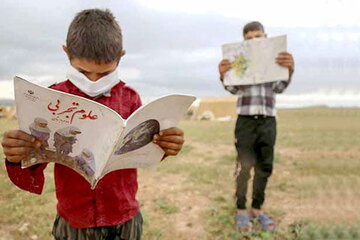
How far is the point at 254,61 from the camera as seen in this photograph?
2.94 m

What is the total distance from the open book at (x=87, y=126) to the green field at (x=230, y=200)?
1097 mm

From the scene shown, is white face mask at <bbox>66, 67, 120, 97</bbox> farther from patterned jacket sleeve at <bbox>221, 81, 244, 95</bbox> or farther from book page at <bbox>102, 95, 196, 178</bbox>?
patterned jacket sleeve at <bbox>221, 81, 244, 95</bbox>

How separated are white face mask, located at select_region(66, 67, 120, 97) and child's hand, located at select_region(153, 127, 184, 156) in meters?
0.25

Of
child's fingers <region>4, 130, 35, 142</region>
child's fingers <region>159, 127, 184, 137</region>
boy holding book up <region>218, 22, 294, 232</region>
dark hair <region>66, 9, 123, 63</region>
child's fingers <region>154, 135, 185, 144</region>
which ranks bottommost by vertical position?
boy holding book up <region>218, 22, 294, 232</region>

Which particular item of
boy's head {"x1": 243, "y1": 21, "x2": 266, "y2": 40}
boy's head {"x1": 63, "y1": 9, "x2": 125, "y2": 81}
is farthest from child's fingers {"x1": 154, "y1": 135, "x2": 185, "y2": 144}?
boy's head {"x1": 243, "y1": 21, "x2": 266, "y2": 40}

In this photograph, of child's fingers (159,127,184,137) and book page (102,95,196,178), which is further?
child's fingers (159,127,184,137)

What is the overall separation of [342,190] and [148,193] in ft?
6.38

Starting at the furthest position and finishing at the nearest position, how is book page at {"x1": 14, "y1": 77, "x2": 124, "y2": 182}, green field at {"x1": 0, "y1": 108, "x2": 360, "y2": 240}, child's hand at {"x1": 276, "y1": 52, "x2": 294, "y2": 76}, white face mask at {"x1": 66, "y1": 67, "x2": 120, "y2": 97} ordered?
green field at {"x1": 0, "y1": 108, "x2": 360, "y2": 240}
child's hand at {"x1": 276, "y1": 52, "x2": 294, "y2": 76}
white face mask at {"x1": 66, "y1": 67, "x2": 120, "y2": 97}
book page at {"x1": 14, "y1": 77, "x2": 124, "y2": 182}

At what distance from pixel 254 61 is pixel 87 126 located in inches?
80.7

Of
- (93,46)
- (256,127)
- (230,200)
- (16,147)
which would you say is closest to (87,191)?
(16,147)

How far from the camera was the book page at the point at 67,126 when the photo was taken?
108cm

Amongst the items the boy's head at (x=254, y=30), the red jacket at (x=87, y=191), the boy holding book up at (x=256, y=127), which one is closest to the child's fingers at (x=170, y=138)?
the red jacket at (x=87, y=191)

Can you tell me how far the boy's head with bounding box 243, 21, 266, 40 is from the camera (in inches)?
119

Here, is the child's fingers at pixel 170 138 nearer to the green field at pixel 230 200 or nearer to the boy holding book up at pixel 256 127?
the green field at pixel 230 200
